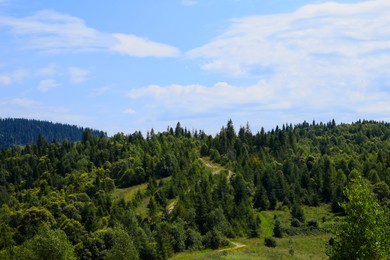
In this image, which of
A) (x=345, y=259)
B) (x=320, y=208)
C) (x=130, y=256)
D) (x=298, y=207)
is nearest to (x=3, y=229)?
(x=130, y=256)

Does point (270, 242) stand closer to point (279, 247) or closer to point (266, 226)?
point (279, 247)

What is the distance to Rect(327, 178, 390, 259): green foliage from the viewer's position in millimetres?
32531

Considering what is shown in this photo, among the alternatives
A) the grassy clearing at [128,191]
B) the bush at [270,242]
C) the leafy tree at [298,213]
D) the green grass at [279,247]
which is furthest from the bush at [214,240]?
the grassy clearing at [128,191]

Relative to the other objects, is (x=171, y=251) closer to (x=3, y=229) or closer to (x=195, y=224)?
(x=195, y=224)

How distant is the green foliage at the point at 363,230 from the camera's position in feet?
107

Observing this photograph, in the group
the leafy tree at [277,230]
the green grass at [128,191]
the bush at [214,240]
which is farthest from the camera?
the green grass at [128,191]

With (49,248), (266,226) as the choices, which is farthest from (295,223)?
(49,248)

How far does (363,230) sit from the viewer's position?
33062mm

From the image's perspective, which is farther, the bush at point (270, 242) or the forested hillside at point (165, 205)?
the bush at point (270, 242)

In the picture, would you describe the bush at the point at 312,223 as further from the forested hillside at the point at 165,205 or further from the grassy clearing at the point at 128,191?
the grassy clearing at the point at 128,191

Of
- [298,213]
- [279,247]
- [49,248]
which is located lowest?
[279,247]

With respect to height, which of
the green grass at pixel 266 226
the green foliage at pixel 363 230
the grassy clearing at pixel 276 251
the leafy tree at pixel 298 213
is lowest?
the grassy clearing at pixel 276 251

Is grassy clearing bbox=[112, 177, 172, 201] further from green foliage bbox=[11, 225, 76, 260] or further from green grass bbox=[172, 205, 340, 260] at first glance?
green foliage bbox=[11, 225, 76, 260]

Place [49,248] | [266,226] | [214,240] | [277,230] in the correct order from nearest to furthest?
[49,248]
[214,240]
[277,230]
[266,226]
